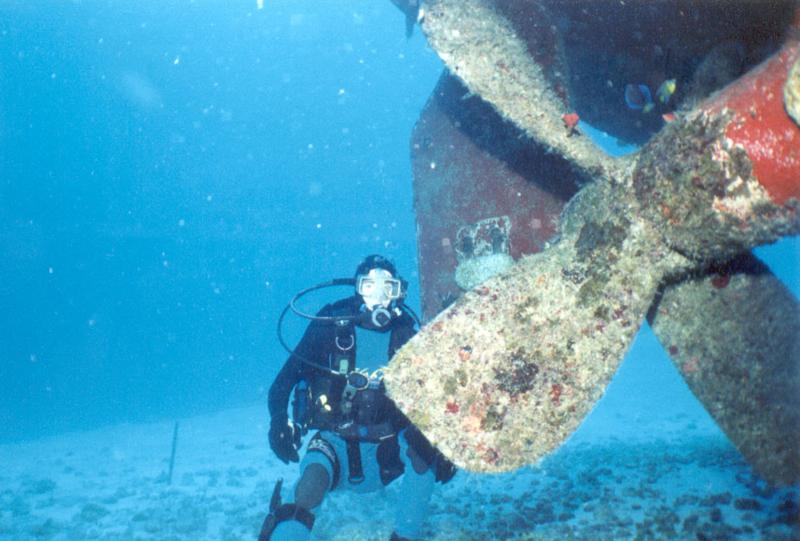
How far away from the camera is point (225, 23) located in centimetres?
5362

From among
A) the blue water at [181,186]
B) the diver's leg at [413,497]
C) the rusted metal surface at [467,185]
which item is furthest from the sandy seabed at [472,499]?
the blue water at [181,186]

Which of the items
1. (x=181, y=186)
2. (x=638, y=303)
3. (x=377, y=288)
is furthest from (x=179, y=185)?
(x=638, y=303)

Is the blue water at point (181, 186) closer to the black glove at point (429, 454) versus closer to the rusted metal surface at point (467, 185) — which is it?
the rusted metal surface at point (467, 185)

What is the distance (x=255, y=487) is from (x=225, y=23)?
55147mm

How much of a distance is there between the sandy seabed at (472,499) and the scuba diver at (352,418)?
114 cm

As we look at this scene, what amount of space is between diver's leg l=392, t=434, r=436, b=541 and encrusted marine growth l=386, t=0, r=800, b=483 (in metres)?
2.75

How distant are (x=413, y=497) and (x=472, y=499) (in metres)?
2.55

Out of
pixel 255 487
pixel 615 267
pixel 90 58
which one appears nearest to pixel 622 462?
pixel 615 267

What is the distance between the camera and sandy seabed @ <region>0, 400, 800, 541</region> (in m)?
5.20

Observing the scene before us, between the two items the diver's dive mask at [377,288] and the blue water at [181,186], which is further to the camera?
the blue water at [181,186]

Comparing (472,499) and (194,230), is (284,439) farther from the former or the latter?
(194,230)

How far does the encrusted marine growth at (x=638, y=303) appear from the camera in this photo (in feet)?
8.35

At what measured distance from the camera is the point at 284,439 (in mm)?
4707

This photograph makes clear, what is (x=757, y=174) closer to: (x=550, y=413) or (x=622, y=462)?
(x=550, y=413)
